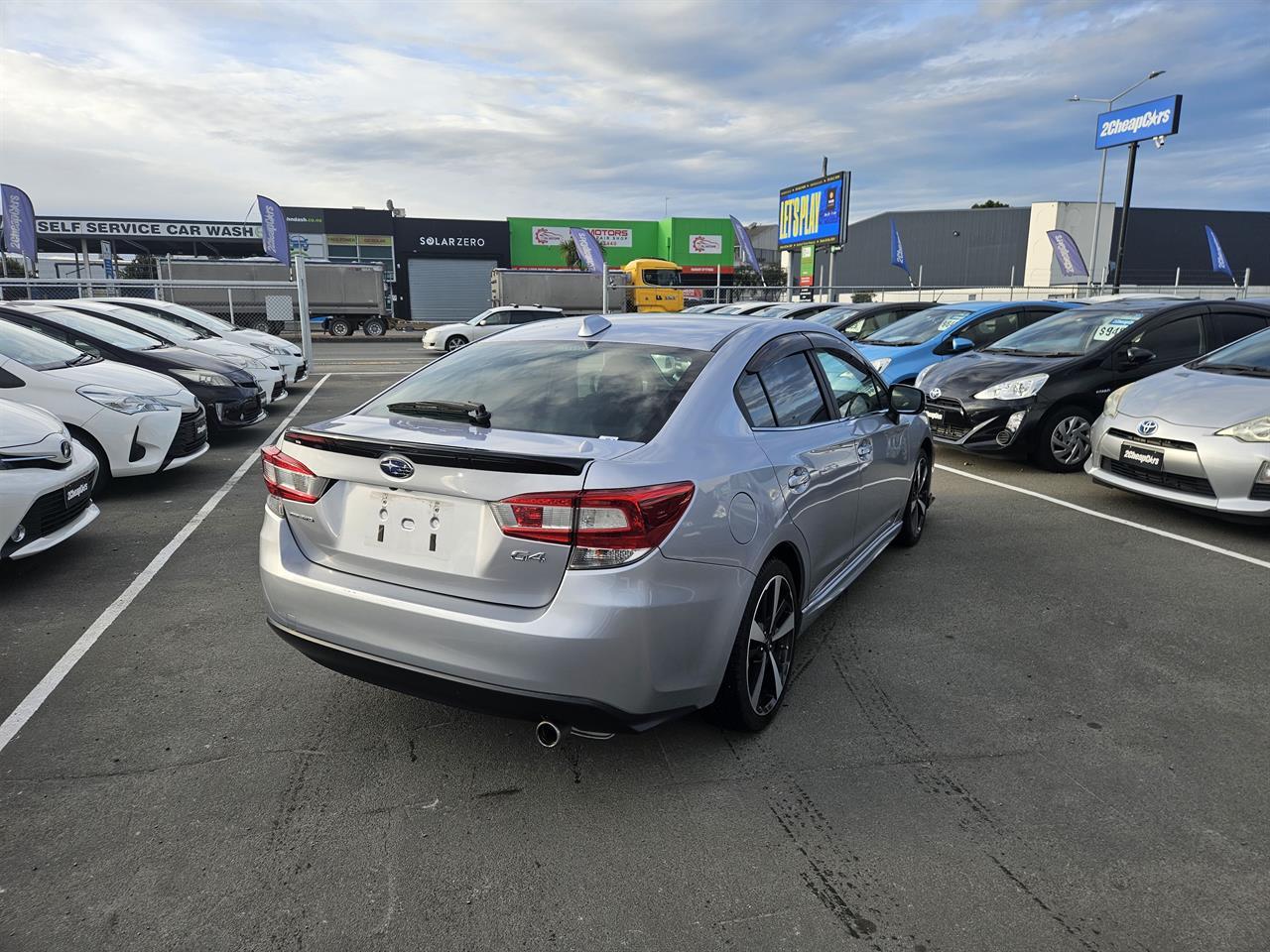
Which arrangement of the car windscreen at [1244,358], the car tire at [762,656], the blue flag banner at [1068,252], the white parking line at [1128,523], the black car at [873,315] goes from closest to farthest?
the car tire at [762,656]
the white parking line at [1128,523]
the car windscreen at [1244,358]
the black car at [873,315]
the blue flag banner at [1068,252]

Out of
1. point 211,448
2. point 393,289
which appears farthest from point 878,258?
point 211,448

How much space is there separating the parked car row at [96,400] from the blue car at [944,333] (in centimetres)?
793

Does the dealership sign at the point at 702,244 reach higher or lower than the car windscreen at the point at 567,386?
higher

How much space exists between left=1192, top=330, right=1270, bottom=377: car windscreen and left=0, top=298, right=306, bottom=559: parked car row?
8.17 metres

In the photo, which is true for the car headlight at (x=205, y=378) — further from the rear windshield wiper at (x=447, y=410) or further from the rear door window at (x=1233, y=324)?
the rear door window at (x=1233, y=324)

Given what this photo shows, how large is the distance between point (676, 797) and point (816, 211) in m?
26.5

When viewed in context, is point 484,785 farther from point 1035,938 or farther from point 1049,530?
point 1049,530

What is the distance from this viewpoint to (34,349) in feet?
23.2

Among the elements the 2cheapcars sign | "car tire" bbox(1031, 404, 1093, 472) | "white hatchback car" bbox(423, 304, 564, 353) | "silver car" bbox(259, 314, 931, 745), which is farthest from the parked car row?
the 2cheapcars sign

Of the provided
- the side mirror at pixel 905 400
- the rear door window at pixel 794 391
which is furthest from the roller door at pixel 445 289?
the rear door window at pixel 794 391

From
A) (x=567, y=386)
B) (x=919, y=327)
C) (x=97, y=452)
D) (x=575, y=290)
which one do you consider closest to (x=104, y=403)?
(x=97, y=452)

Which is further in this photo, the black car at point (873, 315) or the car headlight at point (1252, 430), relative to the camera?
the black car at point (873, 315)

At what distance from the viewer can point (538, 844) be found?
2635 millimetres

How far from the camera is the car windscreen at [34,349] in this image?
6.79 meters
